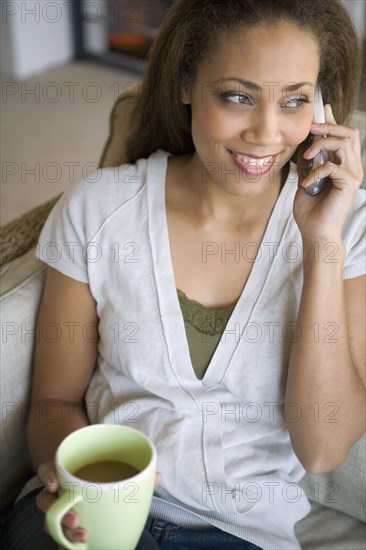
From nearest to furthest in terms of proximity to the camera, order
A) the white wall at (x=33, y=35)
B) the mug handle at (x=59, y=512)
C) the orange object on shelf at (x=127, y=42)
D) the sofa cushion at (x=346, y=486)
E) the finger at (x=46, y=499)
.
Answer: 1. the mug handle at (x=59, y=512)
2. the finger at (x=46, y=499)
3. the sofa cushion at (x=346, y=486)
4. the white wall at (x=33, y=35)
5. the orange object on shelf at (x=127, y=42)

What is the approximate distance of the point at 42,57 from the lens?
415 cm

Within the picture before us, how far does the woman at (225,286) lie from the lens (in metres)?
1.05

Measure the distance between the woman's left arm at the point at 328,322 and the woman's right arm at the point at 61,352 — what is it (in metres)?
0.32

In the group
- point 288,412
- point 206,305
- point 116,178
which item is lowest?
point 288,412

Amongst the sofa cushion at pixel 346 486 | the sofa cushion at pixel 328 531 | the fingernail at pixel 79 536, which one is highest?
the fingernail at pixel 79 536

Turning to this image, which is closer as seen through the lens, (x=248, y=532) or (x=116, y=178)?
(x=248, y=532)

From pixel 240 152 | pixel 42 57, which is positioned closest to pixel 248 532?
pixel 240 152

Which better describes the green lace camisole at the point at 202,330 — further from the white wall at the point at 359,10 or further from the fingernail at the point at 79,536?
the white wall at the point at 359,10

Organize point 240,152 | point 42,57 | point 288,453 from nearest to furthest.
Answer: point 240,152, point 288,453, point 42,57

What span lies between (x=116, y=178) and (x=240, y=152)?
0.74 feet

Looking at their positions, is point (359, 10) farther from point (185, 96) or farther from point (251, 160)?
point (251, 160)

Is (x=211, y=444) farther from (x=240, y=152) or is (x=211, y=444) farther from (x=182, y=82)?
(x=182, y=82)

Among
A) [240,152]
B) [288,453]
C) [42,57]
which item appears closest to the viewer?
[240,152]

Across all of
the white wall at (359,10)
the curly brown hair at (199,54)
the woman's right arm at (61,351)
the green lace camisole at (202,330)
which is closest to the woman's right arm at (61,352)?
the woman's right arm at (61,351)
